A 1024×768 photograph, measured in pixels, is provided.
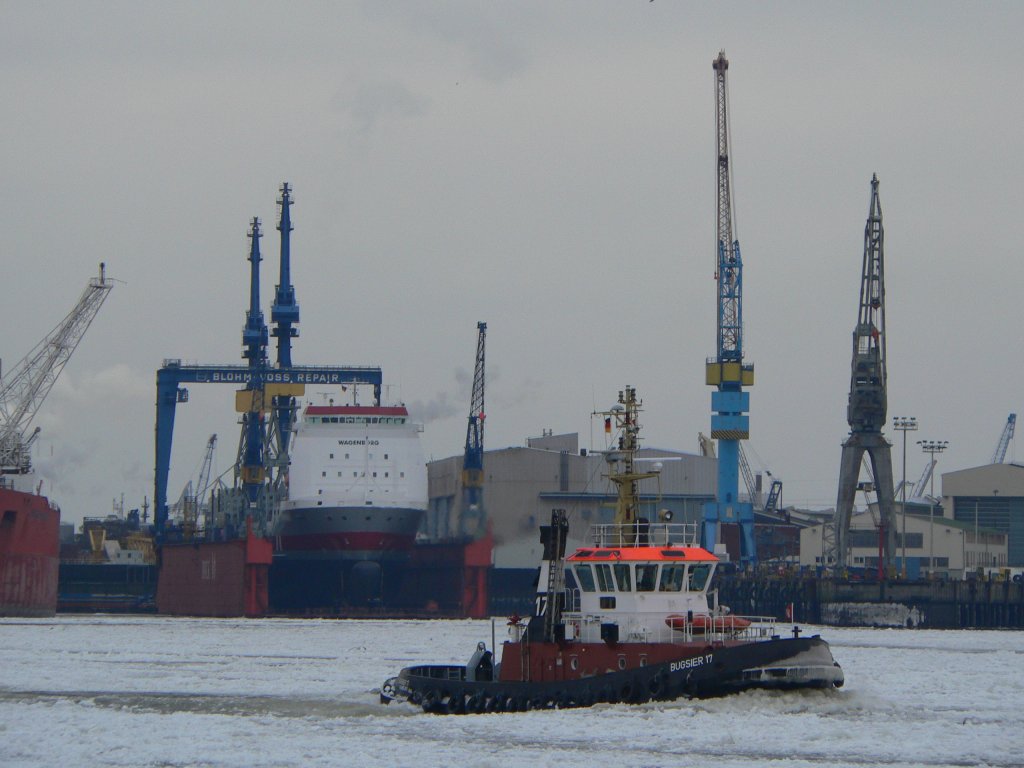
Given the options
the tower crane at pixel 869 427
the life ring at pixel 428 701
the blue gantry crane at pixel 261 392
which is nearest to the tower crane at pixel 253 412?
the blue gantry crane at pixel 261 392

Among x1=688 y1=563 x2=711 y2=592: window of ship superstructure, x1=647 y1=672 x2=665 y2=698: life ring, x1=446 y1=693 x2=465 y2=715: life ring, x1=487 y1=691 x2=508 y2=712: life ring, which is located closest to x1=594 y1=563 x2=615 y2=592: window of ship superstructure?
x1=688 y1=563 x2=711 y2=592: window of ship superstructure

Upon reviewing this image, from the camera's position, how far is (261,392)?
419ft

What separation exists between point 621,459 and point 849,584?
75361 mm

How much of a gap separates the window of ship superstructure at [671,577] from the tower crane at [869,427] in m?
80.3

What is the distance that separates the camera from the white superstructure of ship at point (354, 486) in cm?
11262

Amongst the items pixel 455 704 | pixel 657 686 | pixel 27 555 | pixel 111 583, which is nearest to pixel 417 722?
pixel 455 704

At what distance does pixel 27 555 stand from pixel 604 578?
238ft

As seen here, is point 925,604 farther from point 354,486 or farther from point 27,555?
point 27,555

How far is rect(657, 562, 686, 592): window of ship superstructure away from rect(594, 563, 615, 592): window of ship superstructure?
1090mm

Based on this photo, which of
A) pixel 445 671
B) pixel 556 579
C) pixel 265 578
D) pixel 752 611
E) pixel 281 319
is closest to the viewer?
pixel 556 579

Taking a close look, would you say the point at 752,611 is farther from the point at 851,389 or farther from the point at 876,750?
the point at 876,750

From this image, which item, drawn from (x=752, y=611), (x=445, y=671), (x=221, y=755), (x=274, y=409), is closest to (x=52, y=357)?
(x=274, y=409)

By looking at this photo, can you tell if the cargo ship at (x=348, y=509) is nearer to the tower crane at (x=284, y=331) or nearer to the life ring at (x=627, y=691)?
the tower crane at (x=284, y=331)

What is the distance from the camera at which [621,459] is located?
42875 millimetres
